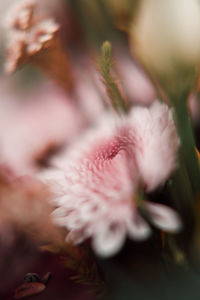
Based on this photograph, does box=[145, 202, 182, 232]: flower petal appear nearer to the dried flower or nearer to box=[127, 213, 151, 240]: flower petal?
box=[127, 213, 151, 240]: flower petal

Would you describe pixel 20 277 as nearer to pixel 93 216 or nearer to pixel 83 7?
pixel 93 216

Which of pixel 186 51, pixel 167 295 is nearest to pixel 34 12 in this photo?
pixel 186 51

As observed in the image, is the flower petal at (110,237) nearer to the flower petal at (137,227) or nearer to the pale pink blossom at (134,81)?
the flower petal at (137,227)

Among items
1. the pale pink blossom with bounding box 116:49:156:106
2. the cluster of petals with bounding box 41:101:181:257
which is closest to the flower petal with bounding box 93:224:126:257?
the cluster of petals with bounding box 41:101:181:257

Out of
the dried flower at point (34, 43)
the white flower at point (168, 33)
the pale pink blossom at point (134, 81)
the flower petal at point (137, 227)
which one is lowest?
the flower petal at point (137, 227)

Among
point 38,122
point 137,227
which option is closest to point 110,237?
point 137,227

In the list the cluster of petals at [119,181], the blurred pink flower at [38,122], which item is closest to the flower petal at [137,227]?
the cluster of petals at [119,181]

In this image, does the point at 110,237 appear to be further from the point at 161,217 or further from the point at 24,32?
the point at 24,32
